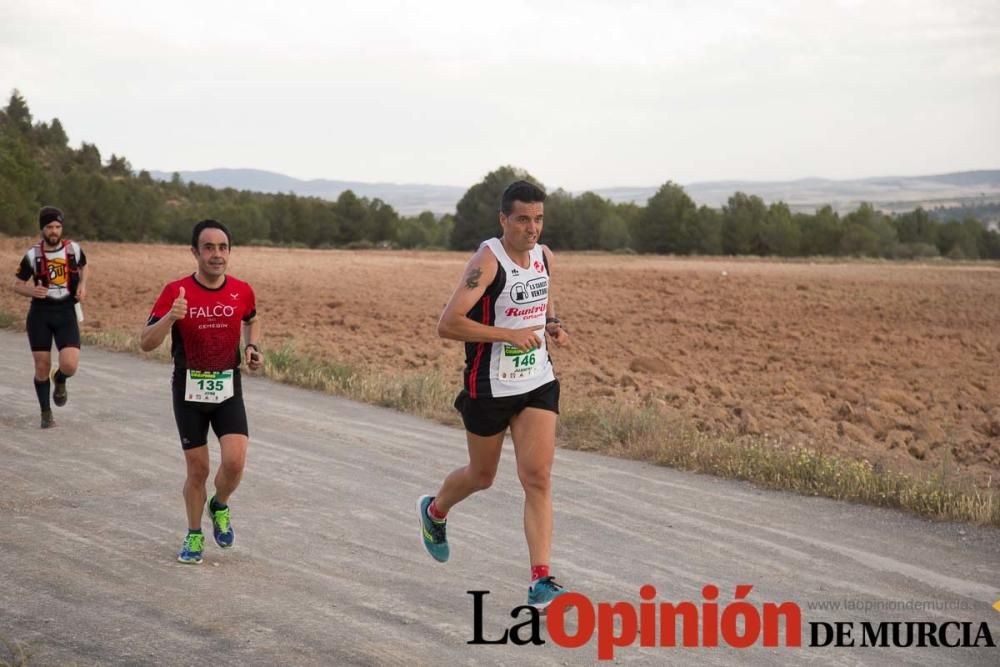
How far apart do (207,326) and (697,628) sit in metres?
3.31

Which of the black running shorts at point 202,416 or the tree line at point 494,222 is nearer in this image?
the black running shorts at point 202,416

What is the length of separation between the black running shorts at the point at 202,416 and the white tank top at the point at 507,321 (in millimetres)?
1626

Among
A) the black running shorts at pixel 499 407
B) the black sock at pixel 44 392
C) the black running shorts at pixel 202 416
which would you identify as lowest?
the black sock at pixel 44 392

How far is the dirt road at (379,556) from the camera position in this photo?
5.70 m

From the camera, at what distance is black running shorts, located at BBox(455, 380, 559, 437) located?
6.34 m

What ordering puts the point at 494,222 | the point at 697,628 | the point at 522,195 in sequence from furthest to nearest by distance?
the point at 494,222
the point at 522,195
the point at 697,628


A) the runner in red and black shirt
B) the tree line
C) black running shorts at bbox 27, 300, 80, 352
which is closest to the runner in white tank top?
the runner in red and black shirt

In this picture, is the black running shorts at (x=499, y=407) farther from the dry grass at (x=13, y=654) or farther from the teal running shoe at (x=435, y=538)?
the dry grass at (x=13, y=654)

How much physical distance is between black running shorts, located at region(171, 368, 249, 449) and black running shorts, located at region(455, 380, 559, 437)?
1.51 metres

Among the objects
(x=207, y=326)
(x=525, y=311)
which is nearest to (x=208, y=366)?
(x=207, y=326)

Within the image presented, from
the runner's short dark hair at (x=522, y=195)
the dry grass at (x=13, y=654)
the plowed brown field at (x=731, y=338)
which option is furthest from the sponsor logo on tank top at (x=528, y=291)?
the plowed brown field at (x=731, y=338)

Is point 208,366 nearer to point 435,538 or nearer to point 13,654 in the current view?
point 435,538

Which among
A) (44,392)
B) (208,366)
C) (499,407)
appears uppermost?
(208,366)

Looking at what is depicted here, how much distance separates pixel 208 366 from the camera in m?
7.00
